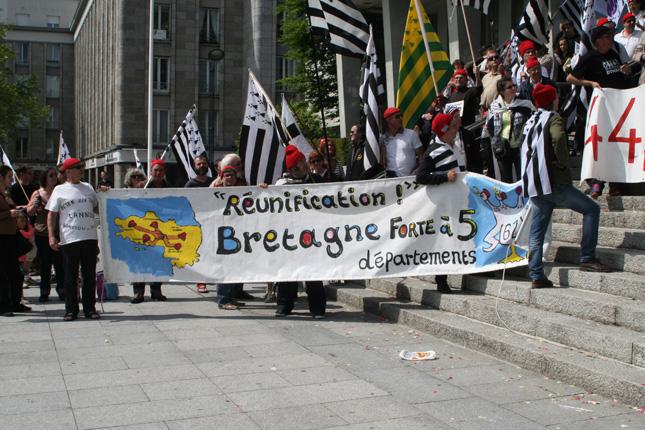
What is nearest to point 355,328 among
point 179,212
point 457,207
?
point 457,207

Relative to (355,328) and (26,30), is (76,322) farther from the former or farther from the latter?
(26,30)

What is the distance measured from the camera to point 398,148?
385 inches


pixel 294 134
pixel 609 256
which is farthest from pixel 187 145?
pixel 609 256

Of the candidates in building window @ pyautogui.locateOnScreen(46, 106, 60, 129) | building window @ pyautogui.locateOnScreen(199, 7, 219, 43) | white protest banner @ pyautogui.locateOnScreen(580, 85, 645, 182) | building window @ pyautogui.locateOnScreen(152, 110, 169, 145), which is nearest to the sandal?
white protest banner @ pyautogui.locateOnScreen(580, 85, 645, 182)

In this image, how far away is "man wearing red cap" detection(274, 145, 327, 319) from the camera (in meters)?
9.46

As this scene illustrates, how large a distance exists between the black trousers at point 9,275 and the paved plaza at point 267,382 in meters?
0.79

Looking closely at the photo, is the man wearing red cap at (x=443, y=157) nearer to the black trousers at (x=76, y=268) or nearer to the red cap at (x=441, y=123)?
the red cap at (x=441, y=123)

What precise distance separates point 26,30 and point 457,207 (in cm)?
7556

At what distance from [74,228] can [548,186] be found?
17.9 ft

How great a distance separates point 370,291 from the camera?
1054 centimetres

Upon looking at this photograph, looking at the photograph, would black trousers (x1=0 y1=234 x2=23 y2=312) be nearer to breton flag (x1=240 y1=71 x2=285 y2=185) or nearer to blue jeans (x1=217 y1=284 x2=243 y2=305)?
blue jeans (x1=217 y1=284 x2=243 y2=305)

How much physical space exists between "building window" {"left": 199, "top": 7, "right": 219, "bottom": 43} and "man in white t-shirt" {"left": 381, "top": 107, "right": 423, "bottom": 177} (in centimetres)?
4534

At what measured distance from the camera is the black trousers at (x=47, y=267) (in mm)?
11219

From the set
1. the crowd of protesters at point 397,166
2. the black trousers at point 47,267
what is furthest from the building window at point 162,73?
the crowd of protesters at point 397,166
